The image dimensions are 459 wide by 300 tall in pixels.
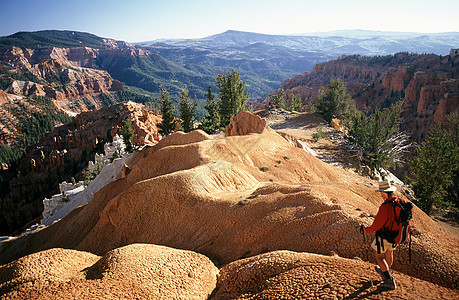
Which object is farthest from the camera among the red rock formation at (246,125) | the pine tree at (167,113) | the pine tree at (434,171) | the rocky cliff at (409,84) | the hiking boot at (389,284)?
the rocky cliff at (409,84)

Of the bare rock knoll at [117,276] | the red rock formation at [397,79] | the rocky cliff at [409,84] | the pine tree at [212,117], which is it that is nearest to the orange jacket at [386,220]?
the bare rock knoll at [117,276]

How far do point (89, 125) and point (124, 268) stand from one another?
3765 inches

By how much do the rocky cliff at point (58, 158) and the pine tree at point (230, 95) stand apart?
66.4 ft

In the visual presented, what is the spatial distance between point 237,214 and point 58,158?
83659 millimetres

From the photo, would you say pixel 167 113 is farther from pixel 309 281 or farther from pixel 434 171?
pixel 309 281

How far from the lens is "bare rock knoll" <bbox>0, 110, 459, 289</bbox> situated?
8.73m

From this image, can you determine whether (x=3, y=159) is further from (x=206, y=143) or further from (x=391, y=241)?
(x=391, y=241)

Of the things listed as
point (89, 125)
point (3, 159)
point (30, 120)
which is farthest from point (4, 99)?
point (89, 125)

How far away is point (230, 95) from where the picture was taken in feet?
140

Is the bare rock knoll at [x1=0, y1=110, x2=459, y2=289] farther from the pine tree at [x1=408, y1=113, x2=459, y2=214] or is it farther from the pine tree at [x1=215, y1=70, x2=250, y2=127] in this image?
the pine tree at [x1=215, y1=70, x2=250, y2=127]

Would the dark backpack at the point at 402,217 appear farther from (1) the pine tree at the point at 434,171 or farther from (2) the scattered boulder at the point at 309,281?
(1) the pine tree at the point at 434,171

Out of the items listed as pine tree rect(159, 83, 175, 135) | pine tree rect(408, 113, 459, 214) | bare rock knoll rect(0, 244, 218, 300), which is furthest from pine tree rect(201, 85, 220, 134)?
bare rock knoll rect(0, 244, 218, 300)

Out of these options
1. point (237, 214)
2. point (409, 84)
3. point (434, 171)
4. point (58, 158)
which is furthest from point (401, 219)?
point (409, 84)

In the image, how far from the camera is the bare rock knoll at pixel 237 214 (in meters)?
8.73
